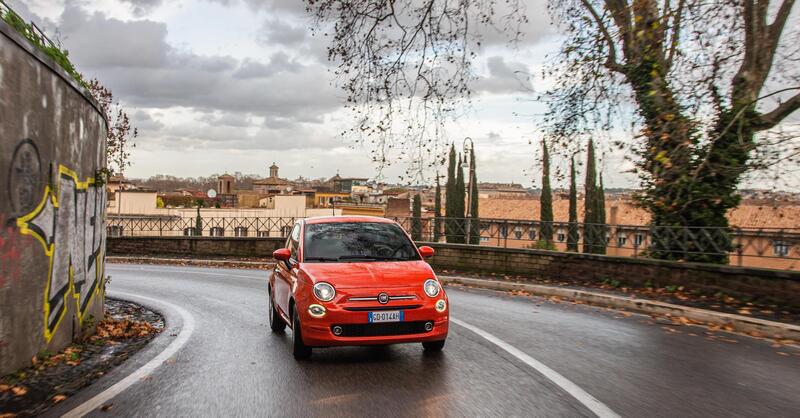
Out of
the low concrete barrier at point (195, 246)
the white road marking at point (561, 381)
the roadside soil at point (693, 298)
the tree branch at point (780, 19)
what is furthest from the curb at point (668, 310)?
the low concrete barrier at point (195, 246)

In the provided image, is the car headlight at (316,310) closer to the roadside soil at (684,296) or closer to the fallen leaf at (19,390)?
the fallen leaf at (19,390)

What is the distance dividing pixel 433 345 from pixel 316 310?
1.43m

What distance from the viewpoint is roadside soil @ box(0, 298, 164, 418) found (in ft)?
17.3

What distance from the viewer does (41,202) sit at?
645cm

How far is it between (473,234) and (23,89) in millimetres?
16288

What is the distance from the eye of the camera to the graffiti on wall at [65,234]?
6352mm

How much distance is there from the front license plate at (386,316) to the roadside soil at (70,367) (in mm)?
2736

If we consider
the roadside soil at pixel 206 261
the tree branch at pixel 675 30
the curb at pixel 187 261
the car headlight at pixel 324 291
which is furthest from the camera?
the curb at pixel 187 261

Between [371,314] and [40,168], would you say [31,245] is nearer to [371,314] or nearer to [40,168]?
[40,168]

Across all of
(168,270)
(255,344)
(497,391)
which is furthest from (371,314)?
(168,270)

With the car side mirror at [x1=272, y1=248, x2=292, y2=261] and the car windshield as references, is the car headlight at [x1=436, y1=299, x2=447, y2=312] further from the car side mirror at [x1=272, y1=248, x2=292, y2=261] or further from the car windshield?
the car side mirror at [x1=272, y1=248, x2=292, y2=261]

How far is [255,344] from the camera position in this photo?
8.05m

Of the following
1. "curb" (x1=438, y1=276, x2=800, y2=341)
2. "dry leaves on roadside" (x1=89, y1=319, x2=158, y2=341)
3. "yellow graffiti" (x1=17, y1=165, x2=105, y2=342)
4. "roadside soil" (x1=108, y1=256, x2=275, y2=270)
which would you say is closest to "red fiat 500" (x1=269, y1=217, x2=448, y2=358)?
"yellow graffiti" (x1=17, y1=165, x2=105, y2=342)

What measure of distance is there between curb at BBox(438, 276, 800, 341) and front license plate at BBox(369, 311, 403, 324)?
545 cm
